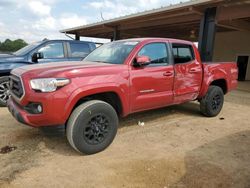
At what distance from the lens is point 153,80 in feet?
15.2

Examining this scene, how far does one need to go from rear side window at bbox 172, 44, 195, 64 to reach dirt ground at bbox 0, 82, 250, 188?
4.52 feet

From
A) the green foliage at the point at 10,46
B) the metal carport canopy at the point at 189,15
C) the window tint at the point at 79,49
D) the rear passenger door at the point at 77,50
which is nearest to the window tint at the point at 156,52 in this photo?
the rear passenger door at the point at 77,50

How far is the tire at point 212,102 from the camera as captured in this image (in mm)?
5918

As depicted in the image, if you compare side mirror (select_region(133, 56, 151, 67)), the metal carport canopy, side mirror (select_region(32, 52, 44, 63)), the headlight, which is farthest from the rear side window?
the metal carport canopy

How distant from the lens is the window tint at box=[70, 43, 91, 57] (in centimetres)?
793

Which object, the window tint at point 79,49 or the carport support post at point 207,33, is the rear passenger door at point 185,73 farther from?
the carport support post at point 207,33

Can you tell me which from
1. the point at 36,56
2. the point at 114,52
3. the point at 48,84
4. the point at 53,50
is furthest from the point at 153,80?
the point at 53,50

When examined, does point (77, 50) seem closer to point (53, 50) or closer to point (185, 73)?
point (53, 50)

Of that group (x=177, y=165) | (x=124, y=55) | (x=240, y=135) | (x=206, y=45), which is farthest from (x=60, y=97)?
(x=206, y=45)

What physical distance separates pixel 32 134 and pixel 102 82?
5.83 feet

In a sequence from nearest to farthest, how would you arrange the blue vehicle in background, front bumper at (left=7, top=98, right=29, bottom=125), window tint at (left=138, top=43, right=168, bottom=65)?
front bumper at (left=7, top=98, right=29, bottom=125)
window tint at (left=138, top=43, right=168, bottom=65)
the blue vehicle in background

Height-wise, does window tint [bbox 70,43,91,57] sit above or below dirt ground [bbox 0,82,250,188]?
above

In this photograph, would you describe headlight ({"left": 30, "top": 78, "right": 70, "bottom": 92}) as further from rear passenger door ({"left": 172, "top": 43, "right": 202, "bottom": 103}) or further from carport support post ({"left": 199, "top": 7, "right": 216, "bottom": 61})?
carport support post ({"left": 199, "top": 7, "right": 216, "bottom": 61})

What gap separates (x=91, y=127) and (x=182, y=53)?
2.73 metres
